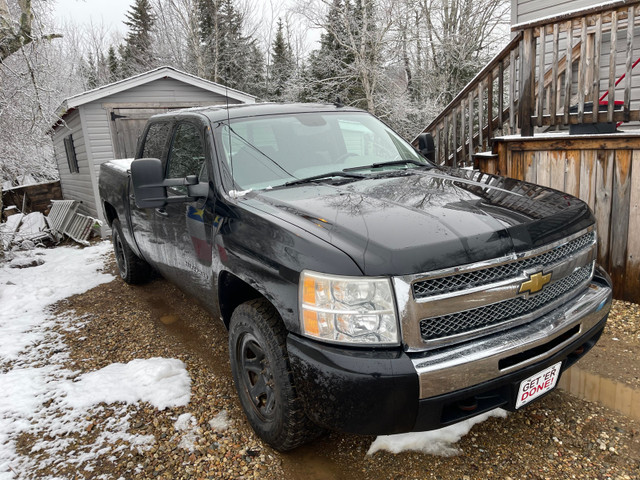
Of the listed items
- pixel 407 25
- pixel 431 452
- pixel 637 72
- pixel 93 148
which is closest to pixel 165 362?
pixel 431 452

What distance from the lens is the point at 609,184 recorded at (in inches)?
165

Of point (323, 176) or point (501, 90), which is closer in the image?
point (323, 176)

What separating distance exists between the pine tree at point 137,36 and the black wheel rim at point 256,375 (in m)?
34.6

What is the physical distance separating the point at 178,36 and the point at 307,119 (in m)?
28.1

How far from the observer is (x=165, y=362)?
12.2 feet

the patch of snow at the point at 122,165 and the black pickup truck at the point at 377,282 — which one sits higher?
the patch of snow at the point at 122,165

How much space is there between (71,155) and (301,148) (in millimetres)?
11536

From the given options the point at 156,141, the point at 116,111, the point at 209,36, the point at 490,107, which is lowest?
the point at 156,141

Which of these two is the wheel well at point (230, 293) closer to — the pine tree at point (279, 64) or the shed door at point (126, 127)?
the shed door at point (126, 127)

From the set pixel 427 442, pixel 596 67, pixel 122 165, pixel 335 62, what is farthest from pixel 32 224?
pixel 335 62

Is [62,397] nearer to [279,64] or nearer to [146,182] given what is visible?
[146,182]

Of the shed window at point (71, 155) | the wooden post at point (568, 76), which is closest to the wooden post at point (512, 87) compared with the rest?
the wooden post at point (568, 76)

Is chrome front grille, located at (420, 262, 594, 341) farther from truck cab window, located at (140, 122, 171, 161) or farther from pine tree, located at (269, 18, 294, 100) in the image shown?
pine tree, located at (269, 18, 294, 100)

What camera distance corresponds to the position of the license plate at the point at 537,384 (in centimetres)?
214
